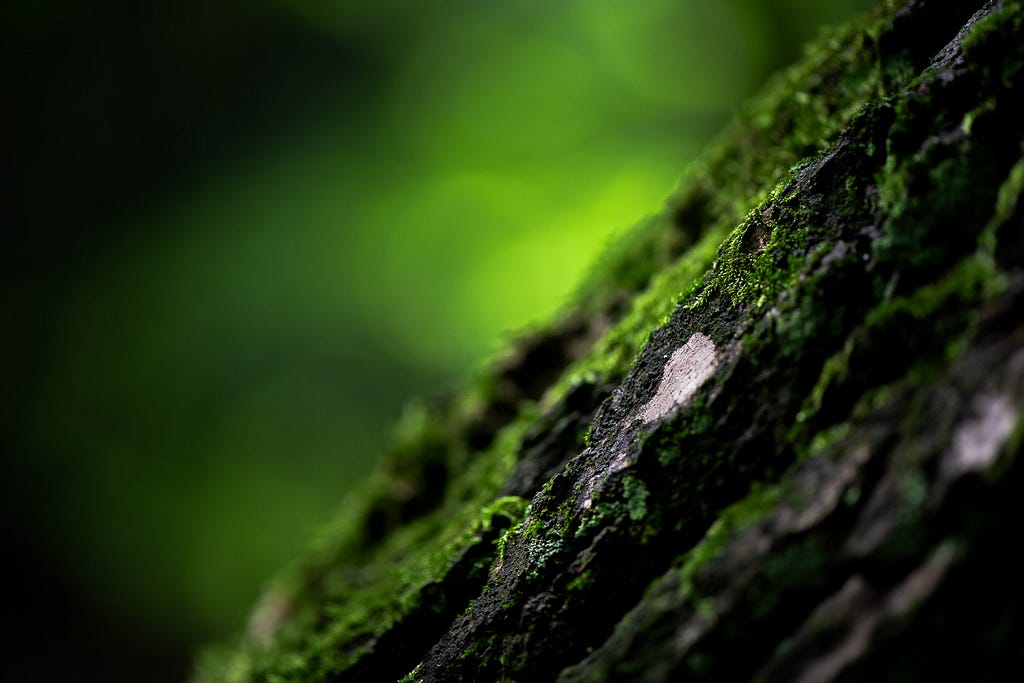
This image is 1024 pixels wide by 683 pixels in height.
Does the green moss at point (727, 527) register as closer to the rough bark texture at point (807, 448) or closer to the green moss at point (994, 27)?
the rough bark texture at point (807, 448)

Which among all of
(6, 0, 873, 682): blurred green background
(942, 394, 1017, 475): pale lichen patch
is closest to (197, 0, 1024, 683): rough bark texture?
(942, 394, 1017, 475): pale lichen patch

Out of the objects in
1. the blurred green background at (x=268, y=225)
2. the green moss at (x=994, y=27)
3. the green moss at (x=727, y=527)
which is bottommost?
the green moss at (x=727, y=527)

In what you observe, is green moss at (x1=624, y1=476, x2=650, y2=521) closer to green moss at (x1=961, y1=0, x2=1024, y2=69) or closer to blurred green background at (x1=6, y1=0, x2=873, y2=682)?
green moss at (x1=961, y1=0, x2=1024, y2=69)

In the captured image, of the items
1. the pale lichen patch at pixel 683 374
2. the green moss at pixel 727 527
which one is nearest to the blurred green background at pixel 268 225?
the pale lichen patch at pixel 683 374

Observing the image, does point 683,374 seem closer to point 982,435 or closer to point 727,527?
point 727,527

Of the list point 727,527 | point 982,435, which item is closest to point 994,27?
point 982,435

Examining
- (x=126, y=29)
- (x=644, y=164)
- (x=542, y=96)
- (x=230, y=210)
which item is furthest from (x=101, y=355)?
(x=644, y=164)

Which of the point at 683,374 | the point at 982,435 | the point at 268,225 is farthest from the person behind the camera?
the point at 268,225

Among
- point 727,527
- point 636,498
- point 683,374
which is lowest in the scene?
point 727,527
